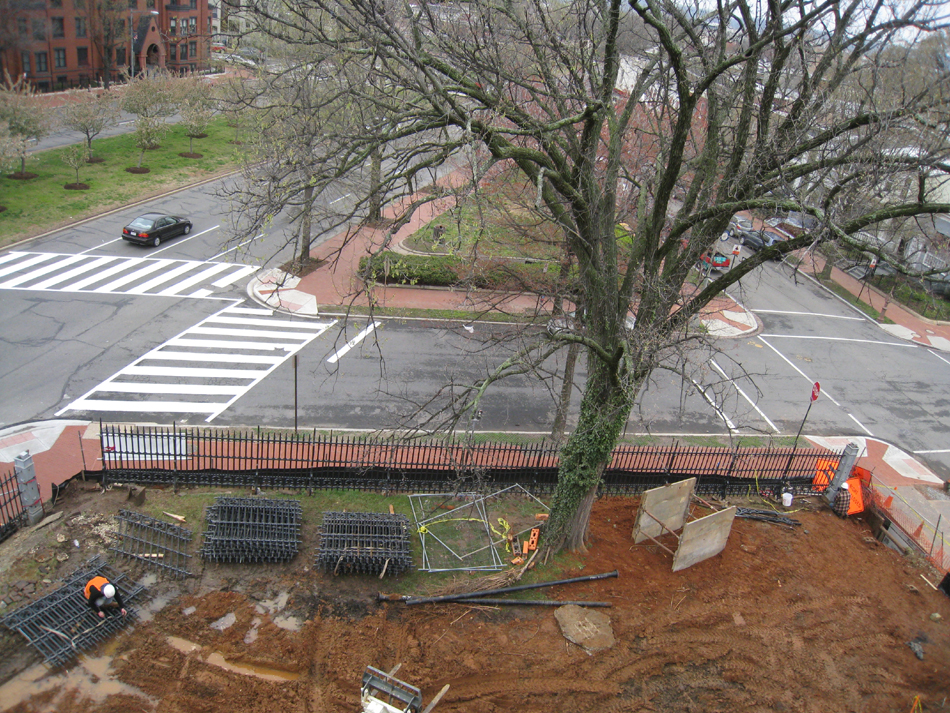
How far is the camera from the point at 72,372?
19.6 m

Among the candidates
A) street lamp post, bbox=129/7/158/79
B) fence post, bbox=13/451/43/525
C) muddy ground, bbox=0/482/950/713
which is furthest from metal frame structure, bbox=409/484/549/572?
street lamp post, bbox=129/7/158/79

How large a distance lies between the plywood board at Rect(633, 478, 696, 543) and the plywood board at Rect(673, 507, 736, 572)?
29.6 inches

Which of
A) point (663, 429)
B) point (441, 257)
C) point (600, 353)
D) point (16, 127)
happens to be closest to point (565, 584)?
point (600, 353)

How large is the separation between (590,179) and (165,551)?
9925 mm

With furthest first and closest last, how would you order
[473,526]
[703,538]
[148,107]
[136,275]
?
[148,107], [136,275], [473,526], [703,538]

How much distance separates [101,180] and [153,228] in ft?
28.4

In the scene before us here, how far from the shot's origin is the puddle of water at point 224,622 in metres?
11.3

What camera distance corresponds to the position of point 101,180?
34375 mm

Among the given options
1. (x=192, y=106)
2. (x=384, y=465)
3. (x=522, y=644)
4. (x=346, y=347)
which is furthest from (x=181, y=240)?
(x=522, y=644)

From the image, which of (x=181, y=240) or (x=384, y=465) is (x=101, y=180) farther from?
(x=384, y=465)

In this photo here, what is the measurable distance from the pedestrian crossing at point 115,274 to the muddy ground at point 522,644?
13.3 metres

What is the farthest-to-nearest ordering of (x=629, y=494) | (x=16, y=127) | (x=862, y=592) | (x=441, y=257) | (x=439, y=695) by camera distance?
(x=16, y=127), (x=441, y=257), (x=629, y=494), (x=862, y=592), (x=439, y=695)

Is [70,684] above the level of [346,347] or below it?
below

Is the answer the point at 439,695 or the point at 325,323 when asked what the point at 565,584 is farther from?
the point at 325,323
